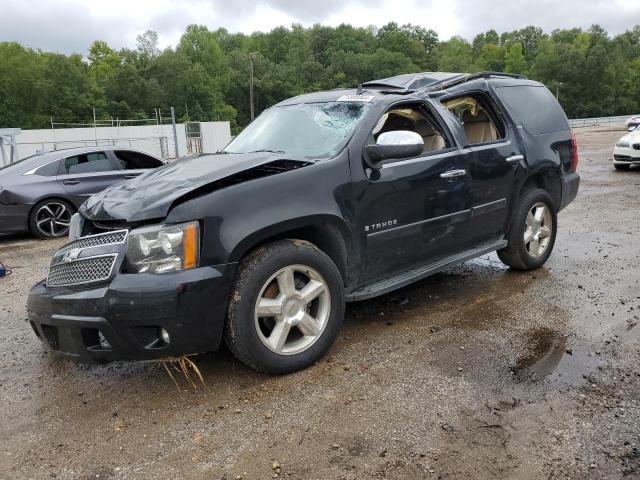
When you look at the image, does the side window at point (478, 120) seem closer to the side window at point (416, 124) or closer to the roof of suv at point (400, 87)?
the roof of suv at point (400, 87)

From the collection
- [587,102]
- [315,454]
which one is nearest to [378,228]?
[315,454]

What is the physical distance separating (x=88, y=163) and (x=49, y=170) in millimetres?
628

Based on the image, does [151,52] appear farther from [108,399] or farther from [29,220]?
[108,399]

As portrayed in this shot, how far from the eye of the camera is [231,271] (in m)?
3.15

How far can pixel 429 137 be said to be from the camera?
474 cm

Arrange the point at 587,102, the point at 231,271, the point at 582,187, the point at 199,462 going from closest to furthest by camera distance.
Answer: the point at 199,462, the point at 231,271, the point at 582,187, the point at 587,102

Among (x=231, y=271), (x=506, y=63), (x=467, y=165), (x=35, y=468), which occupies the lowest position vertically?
(x=35, y=468)

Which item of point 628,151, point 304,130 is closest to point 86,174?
point 304,130

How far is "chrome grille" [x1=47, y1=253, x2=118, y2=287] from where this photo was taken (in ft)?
10.1

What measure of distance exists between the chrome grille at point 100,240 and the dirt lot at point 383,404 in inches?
36.7

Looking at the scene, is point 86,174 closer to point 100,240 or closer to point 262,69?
point 100,240

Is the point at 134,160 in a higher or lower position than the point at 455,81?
lower

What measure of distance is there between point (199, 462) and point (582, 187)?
36.8 feet

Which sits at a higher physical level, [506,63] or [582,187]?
[506,63]
